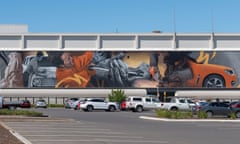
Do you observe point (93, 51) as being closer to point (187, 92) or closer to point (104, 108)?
point (187, 92)

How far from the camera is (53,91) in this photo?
9706 cm

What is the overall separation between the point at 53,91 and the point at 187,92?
24.3 m

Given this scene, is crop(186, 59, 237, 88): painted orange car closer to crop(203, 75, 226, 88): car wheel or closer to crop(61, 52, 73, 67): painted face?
crop(203, 75, 226, 88): car wheel

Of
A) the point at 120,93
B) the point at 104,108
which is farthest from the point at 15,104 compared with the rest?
the point at 120,93

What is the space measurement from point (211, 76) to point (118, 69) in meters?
17.0

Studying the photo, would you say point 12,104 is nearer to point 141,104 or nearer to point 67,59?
point 141,104

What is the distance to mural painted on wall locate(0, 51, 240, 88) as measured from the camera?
9781 cm

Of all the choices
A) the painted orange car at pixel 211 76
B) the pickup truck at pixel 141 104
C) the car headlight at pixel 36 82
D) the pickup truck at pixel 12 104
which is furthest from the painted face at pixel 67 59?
the pickup truck at pixel 141 104

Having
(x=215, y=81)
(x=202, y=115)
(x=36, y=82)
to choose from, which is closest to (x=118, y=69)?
(x=36, y=82)

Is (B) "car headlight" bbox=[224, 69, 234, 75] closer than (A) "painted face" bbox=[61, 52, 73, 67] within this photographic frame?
Yes

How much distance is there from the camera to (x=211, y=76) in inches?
3868

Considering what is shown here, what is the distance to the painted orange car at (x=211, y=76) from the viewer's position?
9775 cm

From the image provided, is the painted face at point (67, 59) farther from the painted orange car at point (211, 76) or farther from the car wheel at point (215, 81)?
the car wheel at point (215, 81)

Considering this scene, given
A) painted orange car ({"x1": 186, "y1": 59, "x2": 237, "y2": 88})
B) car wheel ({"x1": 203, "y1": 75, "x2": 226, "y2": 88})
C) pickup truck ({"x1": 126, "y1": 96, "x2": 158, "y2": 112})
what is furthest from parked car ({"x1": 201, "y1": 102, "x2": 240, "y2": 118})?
car wheel ({"x1": 203, "y1": 75, "x2": 226, "y2": 88})
